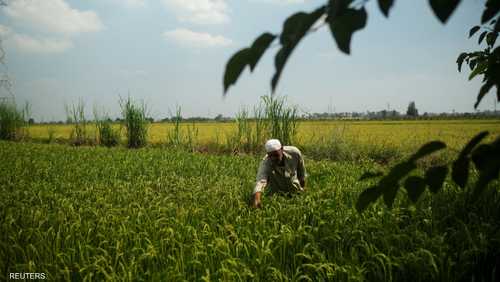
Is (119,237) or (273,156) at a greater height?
(273,156)

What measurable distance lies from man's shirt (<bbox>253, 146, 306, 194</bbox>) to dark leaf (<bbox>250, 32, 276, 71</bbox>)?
372cm

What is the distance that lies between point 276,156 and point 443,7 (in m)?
3.64

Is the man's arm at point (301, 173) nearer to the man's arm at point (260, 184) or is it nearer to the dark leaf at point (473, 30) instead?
the man's arm at point (260, 184)

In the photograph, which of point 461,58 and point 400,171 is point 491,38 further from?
point 400,171

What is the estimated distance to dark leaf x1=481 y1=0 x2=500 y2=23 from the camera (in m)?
0.85

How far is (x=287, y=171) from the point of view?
15.0 feet

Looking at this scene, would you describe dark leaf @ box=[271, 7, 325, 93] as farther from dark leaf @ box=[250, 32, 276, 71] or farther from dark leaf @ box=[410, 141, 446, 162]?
dark leaf @ box=[410, 141, 446, 162]

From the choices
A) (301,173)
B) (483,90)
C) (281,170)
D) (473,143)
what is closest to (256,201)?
(281,170)

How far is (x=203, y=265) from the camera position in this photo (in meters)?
2.70

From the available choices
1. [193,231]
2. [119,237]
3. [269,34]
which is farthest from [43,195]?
[269,34]

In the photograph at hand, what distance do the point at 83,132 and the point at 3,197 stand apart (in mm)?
10582

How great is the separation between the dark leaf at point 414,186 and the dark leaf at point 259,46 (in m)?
0.60

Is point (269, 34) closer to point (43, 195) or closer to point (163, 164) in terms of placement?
point (43, 195)

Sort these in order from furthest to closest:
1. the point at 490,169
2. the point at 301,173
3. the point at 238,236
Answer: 1. the point at 301,173
2. the point at 238,236
3. the point at 490,169
